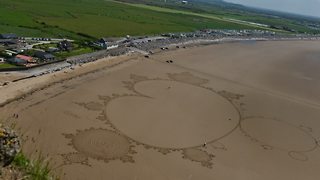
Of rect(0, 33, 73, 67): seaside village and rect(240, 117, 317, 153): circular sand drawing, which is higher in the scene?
rect(0, 33, 73, 67): seaside village

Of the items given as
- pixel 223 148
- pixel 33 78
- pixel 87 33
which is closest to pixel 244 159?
pixel 223 148

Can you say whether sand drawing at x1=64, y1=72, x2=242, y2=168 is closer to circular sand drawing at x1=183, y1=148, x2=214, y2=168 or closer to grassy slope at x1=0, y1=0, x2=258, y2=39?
circular sand drawing at x1=183, y1=148, x2=214, y2=168

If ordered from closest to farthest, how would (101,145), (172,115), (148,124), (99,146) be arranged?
(99,146), (101,145), (148,124), (172,115)

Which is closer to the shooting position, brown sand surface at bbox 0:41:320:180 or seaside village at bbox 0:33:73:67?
brown sand surface at bbox 0:41:320:180

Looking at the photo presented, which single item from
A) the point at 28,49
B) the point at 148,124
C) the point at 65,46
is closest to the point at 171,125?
the point at 148,124

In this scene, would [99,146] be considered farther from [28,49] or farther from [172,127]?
[28,49]

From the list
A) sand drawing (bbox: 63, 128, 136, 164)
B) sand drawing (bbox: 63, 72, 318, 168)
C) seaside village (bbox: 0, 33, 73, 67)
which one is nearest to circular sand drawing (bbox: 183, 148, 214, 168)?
sand drawing (bbox: 63, 72, 318, 168)
